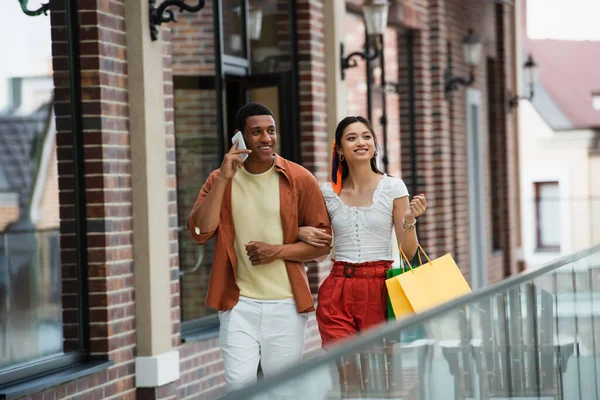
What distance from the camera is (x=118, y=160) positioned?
7.15 meters

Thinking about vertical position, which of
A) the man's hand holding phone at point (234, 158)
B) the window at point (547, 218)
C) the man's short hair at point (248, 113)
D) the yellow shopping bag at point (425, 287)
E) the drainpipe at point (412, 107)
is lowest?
the window at point (547, 218)

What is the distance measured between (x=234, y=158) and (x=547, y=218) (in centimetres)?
3536

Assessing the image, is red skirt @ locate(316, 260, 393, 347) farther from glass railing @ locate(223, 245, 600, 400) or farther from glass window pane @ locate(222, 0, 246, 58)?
glass window pane @ locate(222, 0, 246, 58)

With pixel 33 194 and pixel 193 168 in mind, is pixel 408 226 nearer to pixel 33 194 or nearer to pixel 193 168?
pixel 33 194

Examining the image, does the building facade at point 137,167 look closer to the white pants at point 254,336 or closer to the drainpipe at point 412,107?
the white pants at point 254,336

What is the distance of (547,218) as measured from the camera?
39.7 metres

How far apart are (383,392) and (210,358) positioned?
4.50 metres

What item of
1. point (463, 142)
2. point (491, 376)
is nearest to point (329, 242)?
point (491, 376)

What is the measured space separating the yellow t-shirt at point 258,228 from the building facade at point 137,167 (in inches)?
53.9

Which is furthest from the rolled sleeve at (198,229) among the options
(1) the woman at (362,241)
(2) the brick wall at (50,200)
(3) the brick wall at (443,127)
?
(3) the brick wall at (443,127)

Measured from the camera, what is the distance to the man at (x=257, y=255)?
17.6 feet

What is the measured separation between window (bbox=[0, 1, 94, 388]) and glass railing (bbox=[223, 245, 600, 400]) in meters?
2.44

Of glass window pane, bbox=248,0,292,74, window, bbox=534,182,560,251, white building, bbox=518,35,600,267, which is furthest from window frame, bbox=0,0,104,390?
white building, bbox=518,35,600,267

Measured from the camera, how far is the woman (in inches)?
220
